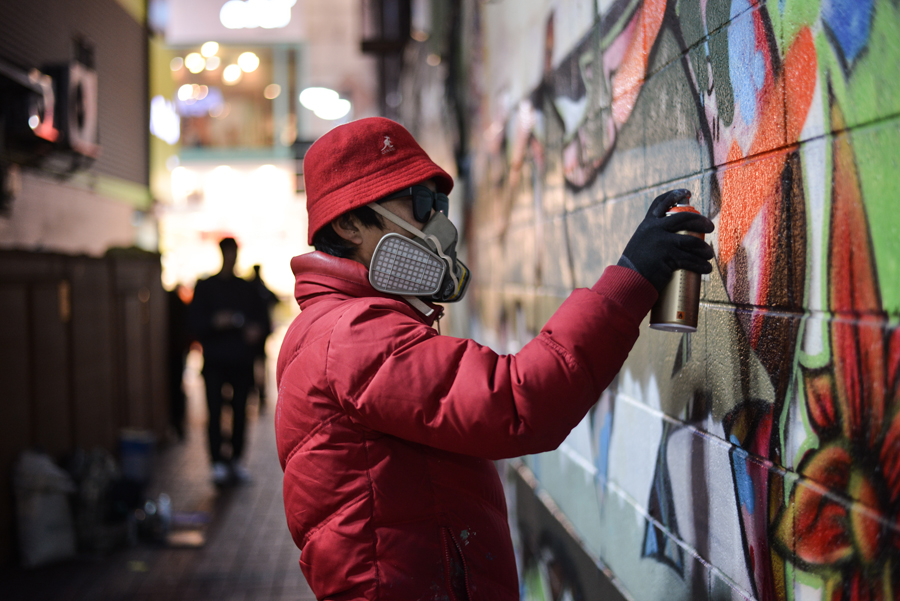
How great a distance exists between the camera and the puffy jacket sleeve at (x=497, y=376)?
4.22 feet

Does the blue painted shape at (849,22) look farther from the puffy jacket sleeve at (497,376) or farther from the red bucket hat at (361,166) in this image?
the red bucket hat at (361,166)

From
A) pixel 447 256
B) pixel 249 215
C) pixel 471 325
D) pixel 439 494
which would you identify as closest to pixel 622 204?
pixel 447 256

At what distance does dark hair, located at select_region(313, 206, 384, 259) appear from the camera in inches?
63.9

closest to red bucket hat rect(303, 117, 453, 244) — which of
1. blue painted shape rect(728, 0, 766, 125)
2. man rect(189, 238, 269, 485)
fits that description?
blue painted shape rect(728, 0, 766, 125)

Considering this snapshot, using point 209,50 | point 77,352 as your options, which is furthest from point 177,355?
point 209,50

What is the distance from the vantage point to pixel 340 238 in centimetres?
166

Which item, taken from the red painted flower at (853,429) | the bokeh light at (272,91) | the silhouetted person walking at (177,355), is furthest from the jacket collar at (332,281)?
the bokeh light at (272,91)

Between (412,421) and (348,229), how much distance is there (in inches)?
21.1

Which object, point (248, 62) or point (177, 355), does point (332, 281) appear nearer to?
point (177, 355)

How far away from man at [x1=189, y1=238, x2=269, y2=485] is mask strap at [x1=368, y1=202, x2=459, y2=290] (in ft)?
15.5

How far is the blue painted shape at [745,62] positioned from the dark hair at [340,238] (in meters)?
0.85

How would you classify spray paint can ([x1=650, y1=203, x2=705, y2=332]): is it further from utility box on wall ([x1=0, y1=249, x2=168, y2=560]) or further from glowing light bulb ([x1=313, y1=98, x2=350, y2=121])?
glowing light bulb ([x1=313, y1=98, x2=350, y2=121])

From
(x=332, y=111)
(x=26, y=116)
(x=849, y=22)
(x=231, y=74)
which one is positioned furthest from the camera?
(x=231, y=74)

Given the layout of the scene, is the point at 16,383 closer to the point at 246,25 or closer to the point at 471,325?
the point at 471,325
